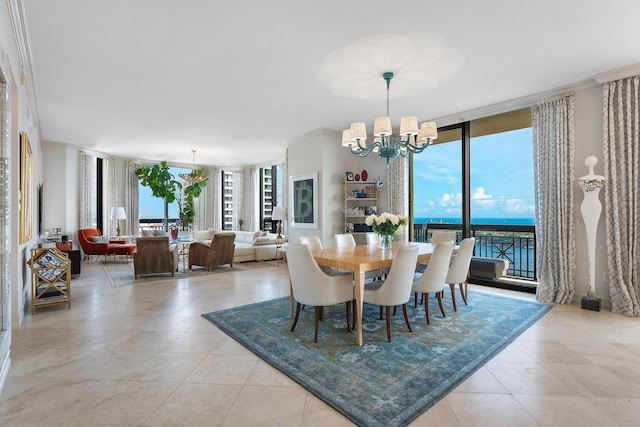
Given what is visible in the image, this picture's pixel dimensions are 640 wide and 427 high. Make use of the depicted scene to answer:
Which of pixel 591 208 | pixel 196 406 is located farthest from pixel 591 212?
pixel 196 406

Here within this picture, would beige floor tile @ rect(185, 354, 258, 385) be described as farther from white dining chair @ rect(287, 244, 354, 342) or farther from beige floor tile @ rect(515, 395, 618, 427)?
beige floor tile @ rect(515, 395, 618, 427)

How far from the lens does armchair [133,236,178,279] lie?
5.60m

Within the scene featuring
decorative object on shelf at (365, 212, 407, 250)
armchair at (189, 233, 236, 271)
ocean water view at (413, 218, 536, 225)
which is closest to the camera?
decorative object on shelf at (365, 212, 407, 250)

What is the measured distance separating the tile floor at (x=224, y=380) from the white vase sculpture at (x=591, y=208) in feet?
1.82

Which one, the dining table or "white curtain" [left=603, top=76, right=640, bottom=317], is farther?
"white curtain" [left=603, top=76, right=640, bottom=317]

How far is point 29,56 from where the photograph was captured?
3.21 meters

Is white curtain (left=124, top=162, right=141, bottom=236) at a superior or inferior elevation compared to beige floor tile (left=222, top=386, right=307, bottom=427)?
superior

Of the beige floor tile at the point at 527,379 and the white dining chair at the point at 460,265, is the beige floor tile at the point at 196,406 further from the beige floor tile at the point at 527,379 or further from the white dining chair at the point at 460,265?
the white dining chair at the point at 460,265

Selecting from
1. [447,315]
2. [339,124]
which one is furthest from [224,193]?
[447,315]

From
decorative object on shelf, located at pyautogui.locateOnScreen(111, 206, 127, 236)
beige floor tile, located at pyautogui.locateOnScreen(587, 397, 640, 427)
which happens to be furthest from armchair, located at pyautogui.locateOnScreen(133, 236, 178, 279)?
beige floor tile, located at pyautogui.locateOnScreen(587, 397, 640, 427)

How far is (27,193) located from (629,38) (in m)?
6.64

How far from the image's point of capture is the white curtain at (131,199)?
9086mm

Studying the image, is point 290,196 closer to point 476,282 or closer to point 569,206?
point 476,282

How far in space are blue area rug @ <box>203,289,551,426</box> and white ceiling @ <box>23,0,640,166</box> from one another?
2.72m
